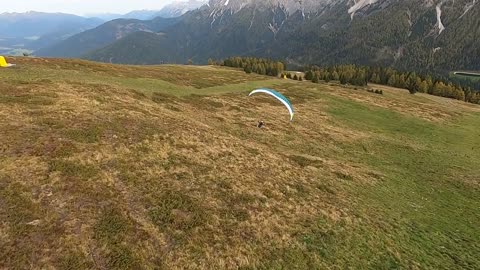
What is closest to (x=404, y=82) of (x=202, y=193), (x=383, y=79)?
(x=383, y=79)

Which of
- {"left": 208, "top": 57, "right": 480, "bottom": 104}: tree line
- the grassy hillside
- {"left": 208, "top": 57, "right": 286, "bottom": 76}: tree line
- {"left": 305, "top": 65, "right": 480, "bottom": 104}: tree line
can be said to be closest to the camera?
the grassy hillside

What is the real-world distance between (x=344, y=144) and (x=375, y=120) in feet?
68.4

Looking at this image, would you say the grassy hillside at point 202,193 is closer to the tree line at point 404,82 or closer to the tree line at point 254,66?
the tree line at point 404,82

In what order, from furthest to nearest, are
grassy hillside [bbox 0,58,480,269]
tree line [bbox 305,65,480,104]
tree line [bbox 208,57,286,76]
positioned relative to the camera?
1. tree line [bbox 208,57,286,76]
2. tree line [bbox 305,65,480,104]
3. grassy hillside [bbox 0,58,480,269]

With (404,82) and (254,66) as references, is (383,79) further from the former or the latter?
(254,66)

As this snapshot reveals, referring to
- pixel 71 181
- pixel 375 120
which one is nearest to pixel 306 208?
pixel 71 181

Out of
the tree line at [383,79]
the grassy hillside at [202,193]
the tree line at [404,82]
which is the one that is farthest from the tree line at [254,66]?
the grassy hillside at [202,193]

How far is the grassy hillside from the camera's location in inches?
729

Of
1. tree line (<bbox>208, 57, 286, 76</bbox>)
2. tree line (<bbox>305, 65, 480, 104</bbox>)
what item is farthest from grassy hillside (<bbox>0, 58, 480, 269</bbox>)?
tree line (<bbox>208, 57, 286, 76</bbox>)

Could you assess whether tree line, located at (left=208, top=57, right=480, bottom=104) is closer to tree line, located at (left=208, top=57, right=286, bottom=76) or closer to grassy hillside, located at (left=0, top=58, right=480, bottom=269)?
tree line, located at (left=208, top=57, right=286, bottom=76)

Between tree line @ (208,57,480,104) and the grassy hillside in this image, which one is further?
tree line @ (208,57,480,104)

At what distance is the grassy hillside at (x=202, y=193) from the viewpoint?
60.7ft

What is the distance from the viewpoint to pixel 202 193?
24328 mm

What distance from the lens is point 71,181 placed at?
22.1 m
